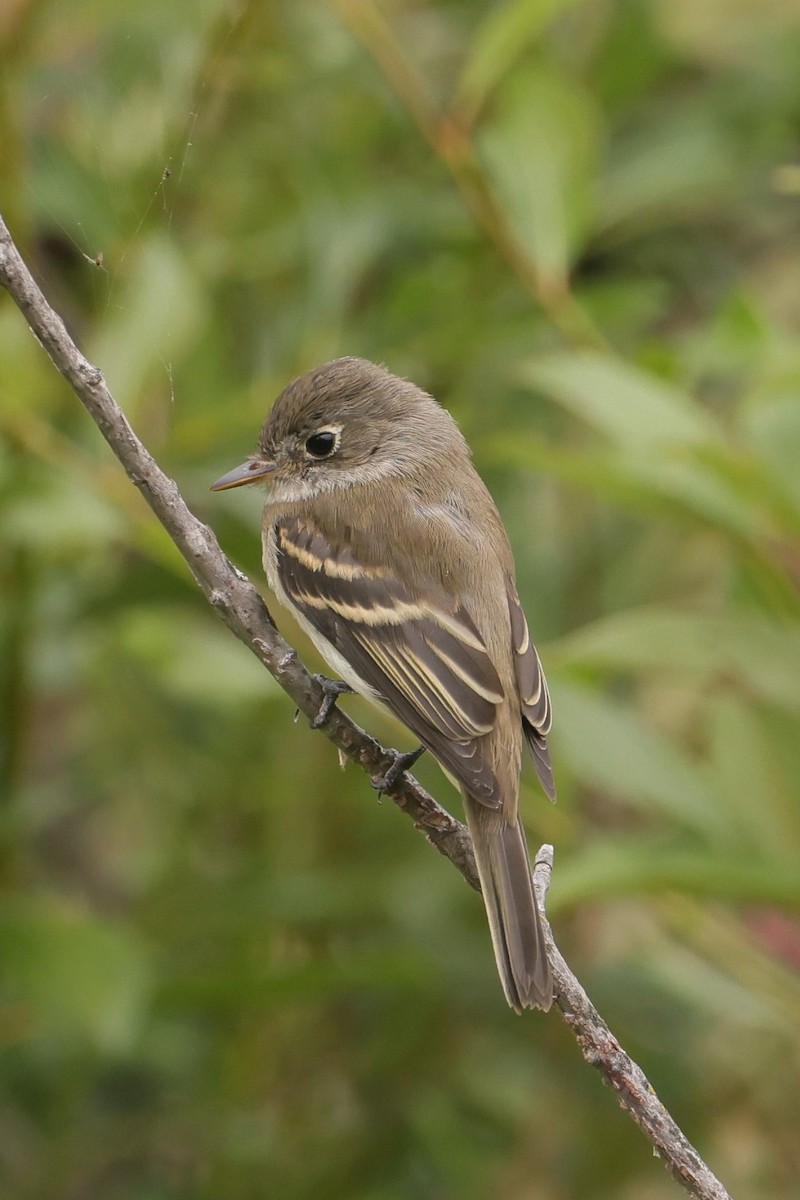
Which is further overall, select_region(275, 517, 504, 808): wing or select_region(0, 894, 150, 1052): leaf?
select_region(0, 894, 150, 1052): leaf

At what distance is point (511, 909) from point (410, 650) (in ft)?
1.91

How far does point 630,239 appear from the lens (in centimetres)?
479

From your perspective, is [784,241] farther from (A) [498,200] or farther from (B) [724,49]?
(A) [498,200]

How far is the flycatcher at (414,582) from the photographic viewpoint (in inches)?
98.3

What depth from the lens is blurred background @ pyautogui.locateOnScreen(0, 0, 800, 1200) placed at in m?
3.04

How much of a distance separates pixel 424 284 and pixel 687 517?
95cm

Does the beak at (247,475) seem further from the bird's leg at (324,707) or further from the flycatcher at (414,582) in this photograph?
the bird's leg at (324,707)

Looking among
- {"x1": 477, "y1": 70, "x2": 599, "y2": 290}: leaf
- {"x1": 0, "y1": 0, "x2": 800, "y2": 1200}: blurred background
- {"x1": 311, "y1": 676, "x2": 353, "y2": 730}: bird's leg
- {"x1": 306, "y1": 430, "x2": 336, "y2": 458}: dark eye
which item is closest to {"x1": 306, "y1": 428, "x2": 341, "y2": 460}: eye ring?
{"x1": 306, "y1": 430, "x2": 336, "y2": 458}: dark eye

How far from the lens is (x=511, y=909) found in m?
2.24

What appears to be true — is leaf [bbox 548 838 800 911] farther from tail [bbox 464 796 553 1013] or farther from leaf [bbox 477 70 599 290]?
leaf [bbox 477 70 599 290]

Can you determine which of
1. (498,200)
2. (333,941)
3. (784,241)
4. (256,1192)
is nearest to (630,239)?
(784,241)

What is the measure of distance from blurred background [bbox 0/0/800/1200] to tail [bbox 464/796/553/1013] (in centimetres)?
32

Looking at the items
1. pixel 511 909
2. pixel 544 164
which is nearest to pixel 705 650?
pixel 511 909

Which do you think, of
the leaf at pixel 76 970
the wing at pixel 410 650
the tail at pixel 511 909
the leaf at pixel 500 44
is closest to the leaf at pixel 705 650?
the wing at pixel 410 650
